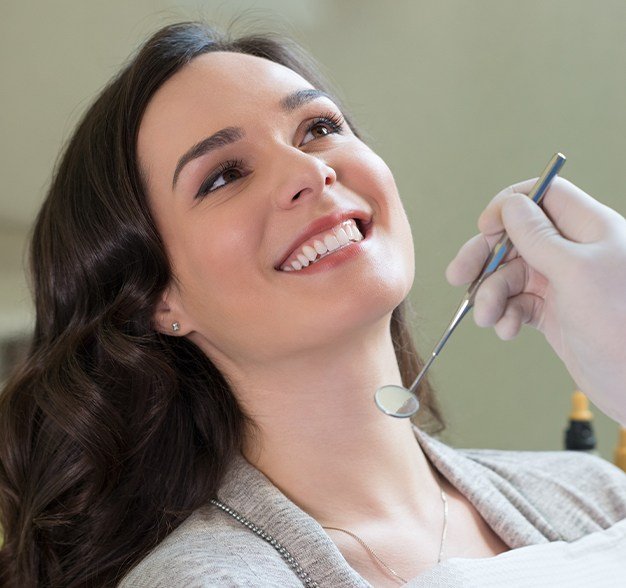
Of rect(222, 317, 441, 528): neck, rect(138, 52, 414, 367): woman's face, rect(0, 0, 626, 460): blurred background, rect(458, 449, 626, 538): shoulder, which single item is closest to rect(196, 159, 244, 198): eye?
rect(138, 52, 414, 367): woman's face

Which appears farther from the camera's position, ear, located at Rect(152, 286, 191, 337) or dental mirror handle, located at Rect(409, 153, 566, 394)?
ear, located at Rect(152, 286, 191, 337)

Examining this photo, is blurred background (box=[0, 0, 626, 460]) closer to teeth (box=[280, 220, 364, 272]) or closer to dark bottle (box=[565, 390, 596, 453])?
dark bottle (box=[565, 390, 596, 453])

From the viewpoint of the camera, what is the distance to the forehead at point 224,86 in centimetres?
127

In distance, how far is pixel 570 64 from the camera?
7.35ft

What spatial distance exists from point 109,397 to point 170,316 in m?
0.14

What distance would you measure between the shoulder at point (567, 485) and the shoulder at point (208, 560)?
47 centimetres

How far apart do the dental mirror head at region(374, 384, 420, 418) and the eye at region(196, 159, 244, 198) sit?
0.35 meters

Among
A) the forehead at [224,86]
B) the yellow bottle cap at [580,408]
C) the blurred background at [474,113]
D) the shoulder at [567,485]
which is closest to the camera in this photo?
the forehead at [224,86]

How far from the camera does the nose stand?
1183mm

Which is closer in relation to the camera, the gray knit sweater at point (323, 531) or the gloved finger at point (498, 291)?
the gray knit sweater at point (323, 531)

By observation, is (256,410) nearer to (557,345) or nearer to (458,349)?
(557,345)

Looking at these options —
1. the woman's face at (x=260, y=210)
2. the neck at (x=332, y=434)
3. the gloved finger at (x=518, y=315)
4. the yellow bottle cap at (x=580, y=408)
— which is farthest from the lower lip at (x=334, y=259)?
the yellow bottle cap at (x=580, y=408)

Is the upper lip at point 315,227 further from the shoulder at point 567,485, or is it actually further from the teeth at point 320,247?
the shoulder at point 567,485

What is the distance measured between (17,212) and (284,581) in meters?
0.98
